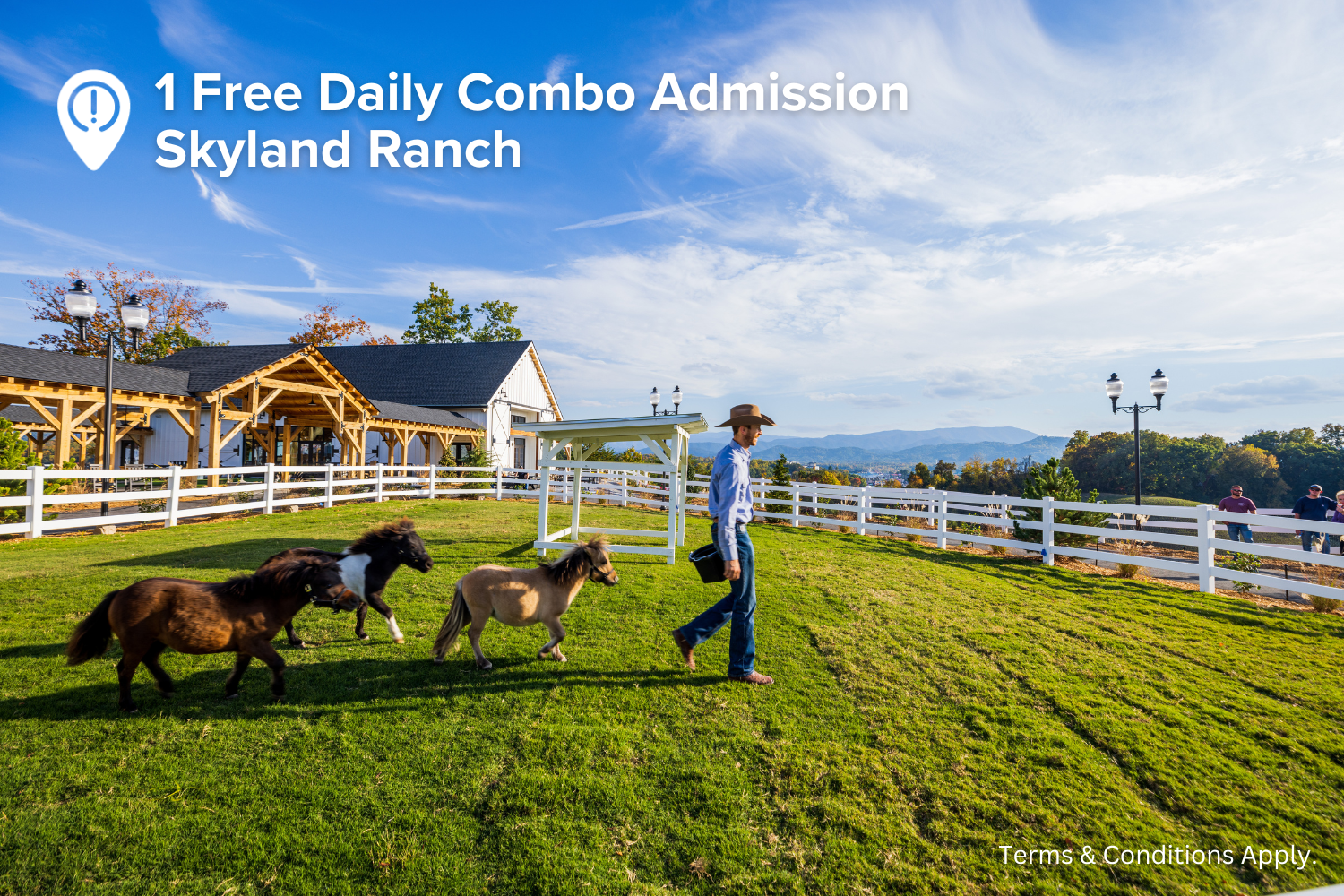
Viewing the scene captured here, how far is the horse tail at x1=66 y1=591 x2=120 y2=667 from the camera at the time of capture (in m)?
3.65

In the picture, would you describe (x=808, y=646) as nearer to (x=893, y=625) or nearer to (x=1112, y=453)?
(x=893, y=625)

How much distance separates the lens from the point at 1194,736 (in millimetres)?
3920

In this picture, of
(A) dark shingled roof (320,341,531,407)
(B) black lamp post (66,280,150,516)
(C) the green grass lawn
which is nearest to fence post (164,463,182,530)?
(B) black lamp post (66,280,150,516)

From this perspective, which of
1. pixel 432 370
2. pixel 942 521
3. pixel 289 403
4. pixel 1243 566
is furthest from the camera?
pixel 432 370

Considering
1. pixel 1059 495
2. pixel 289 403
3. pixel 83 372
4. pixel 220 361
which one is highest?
pixel 220 361

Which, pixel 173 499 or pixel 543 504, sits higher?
pixel 543 504

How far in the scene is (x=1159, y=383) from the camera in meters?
14.6

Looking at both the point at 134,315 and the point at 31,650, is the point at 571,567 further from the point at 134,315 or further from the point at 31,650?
the point at 134,315

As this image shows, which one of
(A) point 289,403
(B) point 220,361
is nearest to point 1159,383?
(A) point 289,403

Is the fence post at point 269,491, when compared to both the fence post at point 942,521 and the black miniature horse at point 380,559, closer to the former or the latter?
the black miniature horse at point 380,559

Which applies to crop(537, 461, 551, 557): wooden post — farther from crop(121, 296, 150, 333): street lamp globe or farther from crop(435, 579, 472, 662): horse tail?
crop(121, 296, 150, 333): street lamp globe

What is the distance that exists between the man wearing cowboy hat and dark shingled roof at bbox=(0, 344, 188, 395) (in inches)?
605

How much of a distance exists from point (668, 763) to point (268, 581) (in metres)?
3.01

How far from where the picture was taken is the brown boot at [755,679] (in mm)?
4594
